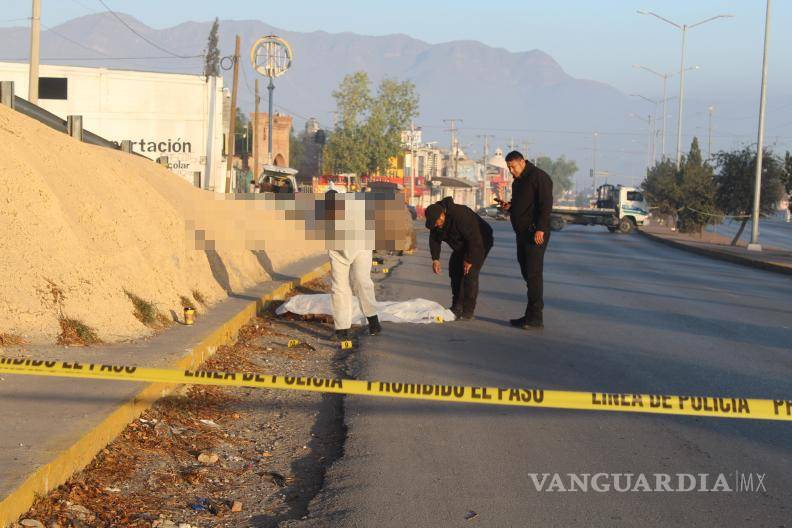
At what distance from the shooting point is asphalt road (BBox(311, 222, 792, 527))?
5.24 metres

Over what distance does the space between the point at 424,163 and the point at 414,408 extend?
415 feet

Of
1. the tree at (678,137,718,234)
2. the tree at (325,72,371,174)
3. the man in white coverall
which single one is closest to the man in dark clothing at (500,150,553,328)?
the man in white coverall

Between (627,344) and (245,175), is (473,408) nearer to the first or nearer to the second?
(627,344)

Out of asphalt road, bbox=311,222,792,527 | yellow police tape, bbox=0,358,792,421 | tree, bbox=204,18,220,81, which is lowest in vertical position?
asphalt road, bbox=311,222,792,527

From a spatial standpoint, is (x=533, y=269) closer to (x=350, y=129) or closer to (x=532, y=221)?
(x=532, y=221)

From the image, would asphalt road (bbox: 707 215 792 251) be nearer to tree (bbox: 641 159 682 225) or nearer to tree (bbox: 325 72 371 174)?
tree (bbox: 641 159 682 225)

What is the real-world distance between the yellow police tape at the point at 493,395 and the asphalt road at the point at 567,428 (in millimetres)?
527

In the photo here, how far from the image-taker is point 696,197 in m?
50.5

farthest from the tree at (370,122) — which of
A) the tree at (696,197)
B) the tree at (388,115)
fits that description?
the tree at (696,197)

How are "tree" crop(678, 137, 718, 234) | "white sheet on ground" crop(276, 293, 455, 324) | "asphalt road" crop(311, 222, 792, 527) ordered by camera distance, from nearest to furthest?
"asphalt road" crop(311, 222, 792, 527) → "white sheet on ground" crop(276, 293, 455, 324) → "tree" crop(678, 137, 718, 234)

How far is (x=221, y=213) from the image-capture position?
1402cm

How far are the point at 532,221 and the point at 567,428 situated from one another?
5400 millimetres

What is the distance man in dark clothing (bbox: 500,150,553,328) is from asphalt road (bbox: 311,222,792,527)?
359mm

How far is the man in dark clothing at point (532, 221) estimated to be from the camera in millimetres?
11922
